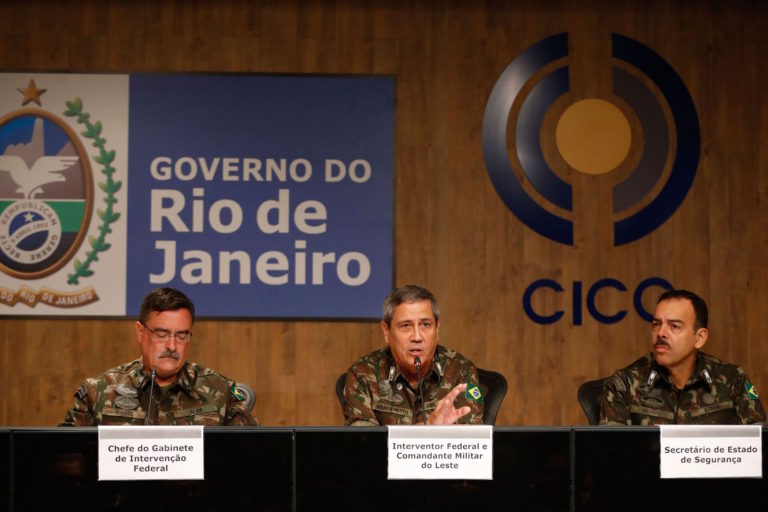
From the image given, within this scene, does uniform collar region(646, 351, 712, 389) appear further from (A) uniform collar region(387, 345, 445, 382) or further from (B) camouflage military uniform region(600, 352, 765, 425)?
(A) uniform collar region(387, 345, 445, 382)

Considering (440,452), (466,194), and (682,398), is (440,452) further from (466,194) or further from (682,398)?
(466,194)

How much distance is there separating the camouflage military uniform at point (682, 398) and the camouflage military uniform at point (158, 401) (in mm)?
1307

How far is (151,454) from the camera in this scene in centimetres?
198

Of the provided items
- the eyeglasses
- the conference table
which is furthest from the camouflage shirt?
the conference table

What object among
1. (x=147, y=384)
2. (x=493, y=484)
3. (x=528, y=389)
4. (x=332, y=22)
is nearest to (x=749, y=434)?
(x=493, y=484)

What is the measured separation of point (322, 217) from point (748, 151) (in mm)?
2241

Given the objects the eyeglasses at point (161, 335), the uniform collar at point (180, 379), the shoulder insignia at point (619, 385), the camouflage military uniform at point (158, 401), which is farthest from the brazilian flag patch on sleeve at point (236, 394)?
the shoulder insignia at point (619, 385)

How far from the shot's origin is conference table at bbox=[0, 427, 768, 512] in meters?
1.97

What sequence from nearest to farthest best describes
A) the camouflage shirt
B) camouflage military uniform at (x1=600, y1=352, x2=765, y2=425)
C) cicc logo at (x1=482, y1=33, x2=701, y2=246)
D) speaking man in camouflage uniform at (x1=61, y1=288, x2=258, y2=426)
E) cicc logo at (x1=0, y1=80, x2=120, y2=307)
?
speaking man in camouflage uniform at (x1=61, y1=288, x2=258, y2=426) < the camouflage shirt < camouflage military uniform at (x1=600, y1=352, x2=765, y2=425) < cicc logo at (x1=0, y1=80, x2=120, y2=307) < cicc logo at (x1=482, y1=33, x2=701, y2=246)

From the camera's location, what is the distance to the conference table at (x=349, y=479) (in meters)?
1.97

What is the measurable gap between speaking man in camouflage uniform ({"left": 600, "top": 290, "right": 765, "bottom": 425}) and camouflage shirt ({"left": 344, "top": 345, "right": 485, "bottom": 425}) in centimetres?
52

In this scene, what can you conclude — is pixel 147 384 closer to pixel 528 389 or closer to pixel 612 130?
pixel 528 389

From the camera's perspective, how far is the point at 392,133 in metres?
4.58

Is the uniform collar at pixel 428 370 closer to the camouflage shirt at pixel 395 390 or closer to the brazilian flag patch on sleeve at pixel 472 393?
the camouflage shirt at pixel 395 390
